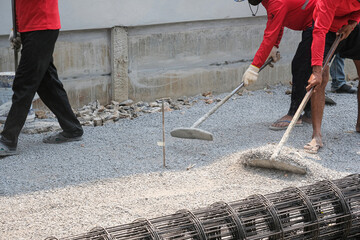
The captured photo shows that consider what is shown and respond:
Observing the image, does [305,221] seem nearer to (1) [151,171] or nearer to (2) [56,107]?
(1) [151,171]

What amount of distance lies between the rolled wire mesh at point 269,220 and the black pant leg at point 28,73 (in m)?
2.34

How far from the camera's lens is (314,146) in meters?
5.52

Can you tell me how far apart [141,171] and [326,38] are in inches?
88.4

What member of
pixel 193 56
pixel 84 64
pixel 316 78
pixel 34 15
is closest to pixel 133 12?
pixel 84 64

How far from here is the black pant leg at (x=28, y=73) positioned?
17.4 ft

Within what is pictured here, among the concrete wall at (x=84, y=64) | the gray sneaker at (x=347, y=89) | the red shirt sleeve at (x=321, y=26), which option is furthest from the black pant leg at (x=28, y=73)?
the gray sneaker at (x=347, y=89)

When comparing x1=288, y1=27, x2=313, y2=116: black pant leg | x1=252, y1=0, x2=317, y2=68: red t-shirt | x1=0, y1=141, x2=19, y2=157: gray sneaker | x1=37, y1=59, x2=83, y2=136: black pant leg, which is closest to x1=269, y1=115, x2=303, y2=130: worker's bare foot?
x1=288, y1=27, x2=313, y2=116: black pant leg

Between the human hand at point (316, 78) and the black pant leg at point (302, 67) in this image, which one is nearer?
the human hand at point (316, 78)

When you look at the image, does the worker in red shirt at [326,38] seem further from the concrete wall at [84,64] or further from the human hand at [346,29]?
the concrete wall at [84,64]

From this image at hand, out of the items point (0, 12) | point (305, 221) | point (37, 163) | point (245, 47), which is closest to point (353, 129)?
point (245, 47)

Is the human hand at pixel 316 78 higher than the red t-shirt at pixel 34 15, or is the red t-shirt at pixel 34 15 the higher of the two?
the red t-shirt at pixel 34 15

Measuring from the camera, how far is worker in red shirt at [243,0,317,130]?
18.8ft

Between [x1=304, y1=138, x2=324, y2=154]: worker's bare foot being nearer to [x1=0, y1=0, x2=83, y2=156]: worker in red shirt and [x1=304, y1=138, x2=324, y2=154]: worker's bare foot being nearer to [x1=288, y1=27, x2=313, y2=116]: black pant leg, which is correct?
[x1=288, y1=27, x2=313, y2=116]: black pant leg

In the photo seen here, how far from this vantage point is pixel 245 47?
26.8ft
